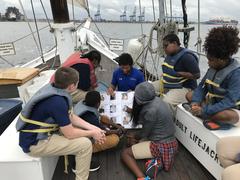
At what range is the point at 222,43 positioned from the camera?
2.29 m

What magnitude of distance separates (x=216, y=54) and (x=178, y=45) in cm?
96

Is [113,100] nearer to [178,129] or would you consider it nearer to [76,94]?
[76,94]

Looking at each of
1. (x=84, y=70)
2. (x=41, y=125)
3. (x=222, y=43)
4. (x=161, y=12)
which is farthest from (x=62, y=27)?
(x=222, y=43)

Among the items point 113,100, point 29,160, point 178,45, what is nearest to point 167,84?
point 178,45

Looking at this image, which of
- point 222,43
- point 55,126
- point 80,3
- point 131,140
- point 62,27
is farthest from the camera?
point 80,3

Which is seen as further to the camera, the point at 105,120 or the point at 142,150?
the point at 105,120

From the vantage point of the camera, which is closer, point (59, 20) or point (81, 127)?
point (81, 127)

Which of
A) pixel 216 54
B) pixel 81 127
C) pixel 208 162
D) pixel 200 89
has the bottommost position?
pixel 208 162

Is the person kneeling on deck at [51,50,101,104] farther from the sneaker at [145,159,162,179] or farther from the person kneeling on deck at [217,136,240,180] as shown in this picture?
the person kneeling on deck at [217,136,240,180]

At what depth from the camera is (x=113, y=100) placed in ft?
11.4

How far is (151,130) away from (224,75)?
0.87 metres

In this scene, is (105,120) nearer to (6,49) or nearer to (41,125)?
(41,125)

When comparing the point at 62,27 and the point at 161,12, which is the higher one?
the point at 161,12

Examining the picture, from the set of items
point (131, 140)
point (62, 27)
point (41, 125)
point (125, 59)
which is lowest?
point (131, 140)
